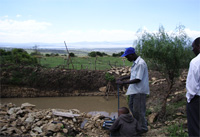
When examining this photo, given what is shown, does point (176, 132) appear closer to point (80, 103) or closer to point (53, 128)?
point (53, 128)

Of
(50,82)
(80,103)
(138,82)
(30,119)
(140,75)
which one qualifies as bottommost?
(80,103)

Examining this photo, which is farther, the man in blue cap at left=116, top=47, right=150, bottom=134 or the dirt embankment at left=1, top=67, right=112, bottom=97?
the dirt embankment at left=1, top=67, right=112, bottom=97

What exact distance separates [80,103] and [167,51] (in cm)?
728

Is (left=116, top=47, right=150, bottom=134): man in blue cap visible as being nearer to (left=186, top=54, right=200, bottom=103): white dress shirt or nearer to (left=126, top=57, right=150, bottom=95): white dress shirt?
(left=126, top=57, right=150, bottom=95): white dress shirt

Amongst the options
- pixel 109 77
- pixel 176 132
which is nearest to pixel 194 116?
pixel 176 132

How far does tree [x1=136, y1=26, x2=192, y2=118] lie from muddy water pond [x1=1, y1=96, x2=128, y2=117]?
4.91m

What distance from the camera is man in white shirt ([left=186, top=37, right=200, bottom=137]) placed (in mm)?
2744

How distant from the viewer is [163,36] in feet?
18.8

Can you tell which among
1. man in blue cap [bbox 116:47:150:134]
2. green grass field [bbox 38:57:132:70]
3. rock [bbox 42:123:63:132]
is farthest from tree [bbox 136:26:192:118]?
green grass field [bbox 38:57:132:70]

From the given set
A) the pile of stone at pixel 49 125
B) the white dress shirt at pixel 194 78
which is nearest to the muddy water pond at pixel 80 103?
the pile of stone at pixel 49 125

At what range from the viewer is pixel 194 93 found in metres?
2.78

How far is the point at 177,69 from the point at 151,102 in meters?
3.22

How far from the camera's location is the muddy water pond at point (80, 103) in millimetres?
10508

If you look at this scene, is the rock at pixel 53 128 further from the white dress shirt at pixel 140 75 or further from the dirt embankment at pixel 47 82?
the dirt embankment at pixel 47 82
